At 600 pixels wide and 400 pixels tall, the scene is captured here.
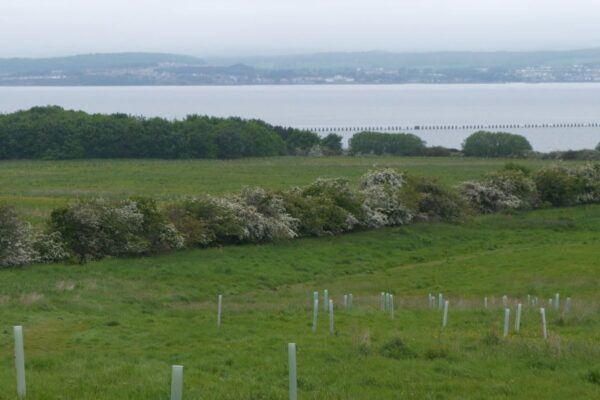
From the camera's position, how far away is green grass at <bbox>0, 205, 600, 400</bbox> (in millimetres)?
14156

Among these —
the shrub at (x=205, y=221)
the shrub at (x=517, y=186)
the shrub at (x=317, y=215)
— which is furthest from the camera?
the shrub at (x=517, y=186)

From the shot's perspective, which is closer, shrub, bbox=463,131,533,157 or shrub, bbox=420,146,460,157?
shrub, bbox=463,131,533,157

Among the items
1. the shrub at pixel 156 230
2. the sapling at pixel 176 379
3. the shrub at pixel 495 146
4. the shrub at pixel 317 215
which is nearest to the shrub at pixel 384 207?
the shrub at pixel 317 215

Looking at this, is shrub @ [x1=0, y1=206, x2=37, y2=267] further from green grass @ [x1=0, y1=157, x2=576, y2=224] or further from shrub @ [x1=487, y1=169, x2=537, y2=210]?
shrub @ [x1=487, y1=169, x2=537, y2=210]

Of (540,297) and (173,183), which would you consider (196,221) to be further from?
(173,183)

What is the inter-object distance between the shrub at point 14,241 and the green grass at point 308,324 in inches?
26.2

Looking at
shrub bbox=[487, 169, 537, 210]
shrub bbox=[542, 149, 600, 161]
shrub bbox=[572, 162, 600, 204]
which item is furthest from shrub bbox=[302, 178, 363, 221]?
shrub bbox=[542, 149, 600, 161]

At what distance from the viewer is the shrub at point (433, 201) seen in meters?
58.3

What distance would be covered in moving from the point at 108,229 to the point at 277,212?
36.2 ft

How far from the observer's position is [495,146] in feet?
415

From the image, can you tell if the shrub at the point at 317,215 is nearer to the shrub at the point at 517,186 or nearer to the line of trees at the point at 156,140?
the shrub at the point at 517,186

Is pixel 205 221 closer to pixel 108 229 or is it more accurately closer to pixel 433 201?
pixel 108 229

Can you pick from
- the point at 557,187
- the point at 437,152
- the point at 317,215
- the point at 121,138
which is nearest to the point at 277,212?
the point at 317,215

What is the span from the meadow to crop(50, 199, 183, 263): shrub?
3.56 ft
